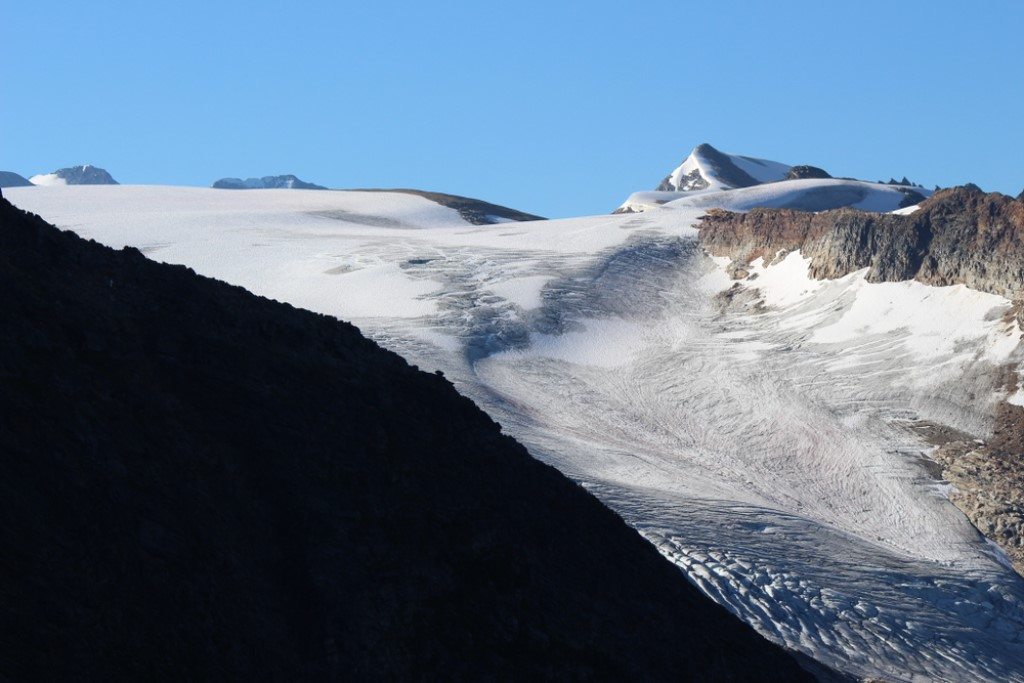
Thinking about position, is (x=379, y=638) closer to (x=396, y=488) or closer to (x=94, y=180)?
(x=396, y=488)

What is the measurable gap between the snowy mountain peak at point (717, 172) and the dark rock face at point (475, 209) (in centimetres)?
3336

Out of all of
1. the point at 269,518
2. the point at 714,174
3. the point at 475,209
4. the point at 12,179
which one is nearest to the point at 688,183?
the point at 714,174

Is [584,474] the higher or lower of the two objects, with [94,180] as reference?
lower

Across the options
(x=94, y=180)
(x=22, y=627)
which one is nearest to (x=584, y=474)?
Result: (x=22, y=627)

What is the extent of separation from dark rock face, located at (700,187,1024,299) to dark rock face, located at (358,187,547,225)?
2714 cm

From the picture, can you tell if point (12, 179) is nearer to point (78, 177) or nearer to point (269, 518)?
point (78, 177)

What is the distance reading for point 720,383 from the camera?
157 ft

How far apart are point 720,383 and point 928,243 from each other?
1294 cm

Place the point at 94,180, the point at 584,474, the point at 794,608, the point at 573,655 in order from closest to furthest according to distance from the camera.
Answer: the point at 573,655 → the point at 794,608 → the point at 584,474 → the point at 94,180

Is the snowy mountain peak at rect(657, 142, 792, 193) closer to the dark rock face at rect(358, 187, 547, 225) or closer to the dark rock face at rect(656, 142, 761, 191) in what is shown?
the dark rock face at rect(656, 142, 761, 191)

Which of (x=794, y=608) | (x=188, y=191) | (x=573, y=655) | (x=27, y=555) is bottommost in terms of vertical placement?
(x=794, y=608)

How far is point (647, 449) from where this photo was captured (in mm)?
40906

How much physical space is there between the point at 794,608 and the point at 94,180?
6043 inches

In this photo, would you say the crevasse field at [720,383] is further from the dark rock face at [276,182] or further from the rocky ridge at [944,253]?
the dark rock face at [276,182]
